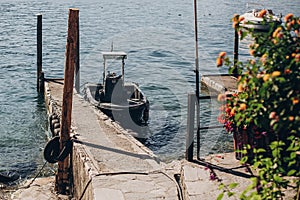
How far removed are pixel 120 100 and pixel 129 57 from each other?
1531cm

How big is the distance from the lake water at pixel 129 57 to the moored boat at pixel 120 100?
89cm

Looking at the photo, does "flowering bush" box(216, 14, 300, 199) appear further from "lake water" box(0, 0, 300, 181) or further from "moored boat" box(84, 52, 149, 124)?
"moored boat" box(84, 52, 149, 124)

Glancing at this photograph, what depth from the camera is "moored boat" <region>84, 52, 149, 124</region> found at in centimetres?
1439

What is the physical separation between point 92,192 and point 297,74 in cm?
460

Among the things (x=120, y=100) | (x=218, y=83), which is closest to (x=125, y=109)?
(x=120, y=100)

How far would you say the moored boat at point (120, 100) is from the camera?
47.2ft

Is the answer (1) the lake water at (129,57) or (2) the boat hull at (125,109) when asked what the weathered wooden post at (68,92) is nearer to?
(1) the lake water at (129,57)

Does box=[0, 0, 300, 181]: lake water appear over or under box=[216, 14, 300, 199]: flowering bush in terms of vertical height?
under

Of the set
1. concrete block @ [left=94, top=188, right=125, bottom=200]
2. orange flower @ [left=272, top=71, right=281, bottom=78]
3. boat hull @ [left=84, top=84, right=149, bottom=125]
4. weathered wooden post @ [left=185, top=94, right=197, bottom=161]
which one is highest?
orange flower @ [left=272, top=71, right=281, bottom=78]

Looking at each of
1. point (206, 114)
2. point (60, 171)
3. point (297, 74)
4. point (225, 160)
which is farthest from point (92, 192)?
point (206, 114)

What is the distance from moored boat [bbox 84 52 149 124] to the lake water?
2.92 feet

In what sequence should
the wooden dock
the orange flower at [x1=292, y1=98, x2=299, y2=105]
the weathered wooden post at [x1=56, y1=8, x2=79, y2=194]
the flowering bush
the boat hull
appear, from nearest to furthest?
the orange flower at [x1=292, y1=98, x2=299, y2=105], the flowering bush, the weathered wooden post at [x1=56, y1=8, x2=79, y2=194], the boat hull, the wooden dock

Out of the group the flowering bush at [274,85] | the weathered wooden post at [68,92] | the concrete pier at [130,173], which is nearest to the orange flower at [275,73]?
the flowering bush at [274,85]

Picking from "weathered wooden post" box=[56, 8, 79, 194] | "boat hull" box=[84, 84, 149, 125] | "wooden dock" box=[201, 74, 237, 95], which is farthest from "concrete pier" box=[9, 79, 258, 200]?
"wooden dock" box=[201, 74, 237, 95]
